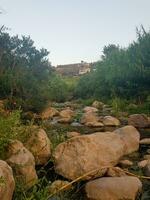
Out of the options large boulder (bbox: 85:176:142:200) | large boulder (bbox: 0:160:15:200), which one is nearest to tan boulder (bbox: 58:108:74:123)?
large boulder (bbox: 85:176:142:200)

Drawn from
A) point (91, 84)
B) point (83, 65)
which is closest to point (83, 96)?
point (91, 84)

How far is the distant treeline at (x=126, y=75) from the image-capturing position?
73.9ft

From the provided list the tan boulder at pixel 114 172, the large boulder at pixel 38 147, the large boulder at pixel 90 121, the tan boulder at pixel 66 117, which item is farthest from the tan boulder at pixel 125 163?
the tan boulder at pixel 66 117

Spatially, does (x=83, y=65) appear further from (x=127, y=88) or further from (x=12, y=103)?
(x=12, y=103)

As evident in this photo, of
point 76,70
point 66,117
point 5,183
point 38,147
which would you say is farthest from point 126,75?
point 76,70

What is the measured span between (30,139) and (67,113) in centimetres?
1061

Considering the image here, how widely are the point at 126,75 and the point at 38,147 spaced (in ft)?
53.5

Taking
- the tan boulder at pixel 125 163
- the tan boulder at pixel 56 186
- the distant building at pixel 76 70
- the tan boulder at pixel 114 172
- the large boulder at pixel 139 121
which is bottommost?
the large boulder at pixel 139 121

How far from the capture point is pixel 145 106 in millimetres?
19125

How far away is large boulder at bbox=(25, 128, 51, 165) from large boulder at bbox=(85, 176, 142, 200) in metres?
1.39

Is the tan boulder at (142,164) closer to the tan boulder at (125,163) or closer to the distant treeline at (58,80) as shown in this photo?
the tan boulder at (125,163)

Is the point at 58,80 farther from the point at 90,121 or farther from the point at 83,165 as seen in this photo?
the point at 83,165

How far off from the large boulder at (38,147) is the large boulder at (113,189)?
1392 millimetres

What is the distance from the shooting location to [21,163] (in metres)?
6.36
